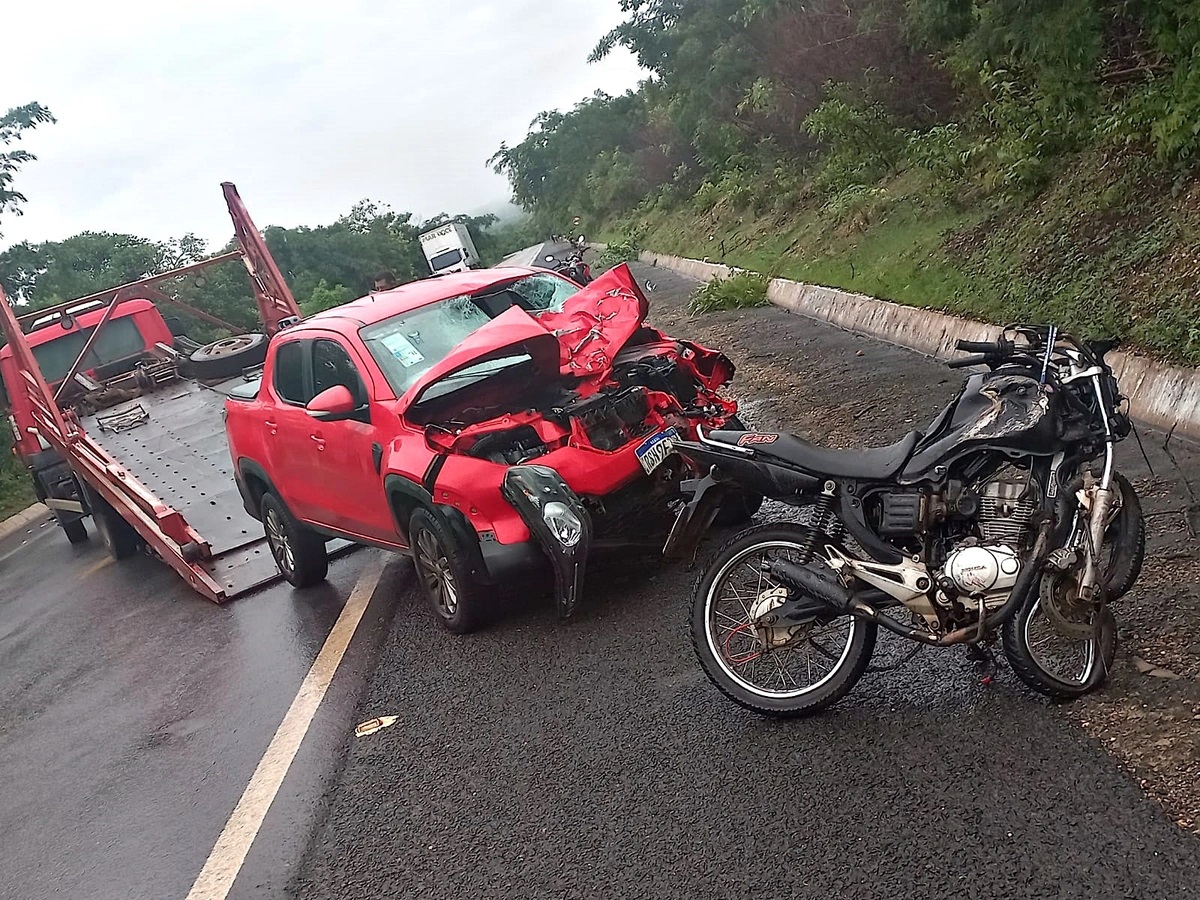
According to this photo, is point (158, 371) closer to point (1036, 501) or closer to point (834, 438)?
point (834, 438)

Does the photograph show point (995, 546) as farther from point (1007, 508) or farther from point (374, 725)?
point (374, 725)

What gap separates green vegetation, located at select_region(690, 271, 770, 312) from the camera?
16.2 m

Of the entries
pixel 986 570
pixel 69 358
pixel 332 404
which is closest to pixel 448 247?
pixel 69 358

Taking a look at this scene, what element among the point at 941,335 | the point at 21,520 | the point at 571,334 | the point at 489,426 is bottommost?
the point at 21,520

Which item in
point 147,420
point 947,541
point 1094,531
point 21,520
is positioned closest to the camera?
point 1094,531

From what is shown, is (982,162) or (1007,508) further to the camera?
(982,162)

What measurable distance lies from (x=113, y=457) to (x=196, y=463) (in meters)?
1.10

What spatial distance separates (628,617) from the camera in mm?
5918

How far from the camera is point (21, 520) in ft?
66.6

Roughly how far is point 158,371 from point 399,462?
312 inches

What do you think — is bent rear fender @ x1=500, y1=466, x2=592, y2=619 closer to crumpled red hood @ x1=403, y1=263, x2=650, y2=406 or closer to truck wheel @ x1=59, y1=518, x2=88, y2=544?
crumpled red hood @ x1=403, y1=263, x2=650, y2=406

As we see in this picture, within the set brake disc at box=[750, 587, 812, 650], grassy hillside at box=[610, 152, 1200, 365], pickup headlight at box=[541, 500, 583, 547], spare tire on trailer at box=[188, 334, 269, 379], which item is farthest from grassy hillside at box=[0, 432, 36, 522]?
brake disc at box=[750, 587, 812, 650]

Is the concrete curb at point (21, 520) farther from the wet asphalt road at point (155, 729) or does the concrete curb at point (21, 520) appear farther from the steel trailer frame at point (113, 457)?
the wet asphalt road at point (155, 729)

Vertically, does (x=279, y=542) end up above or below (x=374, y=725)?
above
